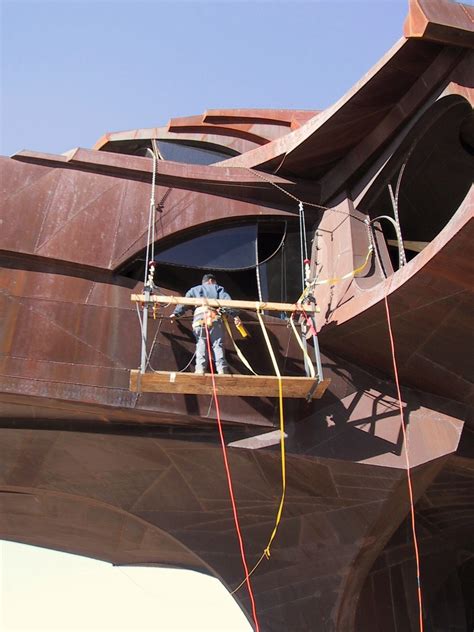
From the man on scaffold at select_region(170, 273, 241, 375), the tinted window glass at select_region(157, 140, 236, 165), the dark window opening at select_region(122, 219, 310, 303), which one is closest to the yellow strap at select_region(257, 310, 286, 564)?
the man on scaffold at select_region(170, 273, 241, 375)

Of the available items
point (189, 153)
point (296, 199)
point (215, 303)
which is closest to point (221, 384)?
point (215, 303)

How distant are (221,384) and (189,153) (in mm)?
10060

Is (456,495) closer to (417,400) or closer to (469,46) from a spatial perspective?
(417,400)

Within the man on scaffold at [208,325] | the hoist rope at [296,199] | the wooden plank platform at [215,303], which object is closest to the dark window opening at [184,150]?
the hoist rope at [296,199]

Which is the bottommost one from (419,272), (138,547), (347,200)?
(138,547)

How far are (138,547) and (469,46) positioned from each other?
1004cm

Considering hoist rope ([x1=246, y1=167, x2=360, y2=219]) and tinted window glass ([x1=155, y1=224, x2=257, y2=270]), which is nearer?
tinted window glass ([x1=155, y1=224, x2=257, y2=270])

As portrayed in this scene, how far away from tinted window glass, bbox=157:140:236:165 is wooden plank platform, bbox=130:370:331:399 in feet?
31.2

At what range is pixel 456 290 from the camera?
8.30 meters

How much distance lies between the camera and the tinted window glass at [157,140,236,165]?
650 inches

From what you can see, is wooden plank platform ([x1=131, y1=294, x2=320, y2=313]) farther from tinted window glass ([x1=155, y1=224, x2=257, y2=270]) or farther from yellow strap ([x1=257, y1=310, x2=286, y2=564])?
tinted window glass ([x1=155, y1=224, x2=257, y2=270])

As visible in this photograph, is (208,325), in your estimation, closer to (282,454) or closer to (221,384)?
(221,384)

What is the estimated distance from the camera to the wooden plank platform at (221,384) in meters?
7.81

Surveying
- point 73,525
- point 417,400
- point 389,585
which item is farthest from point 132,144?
point 389,585
